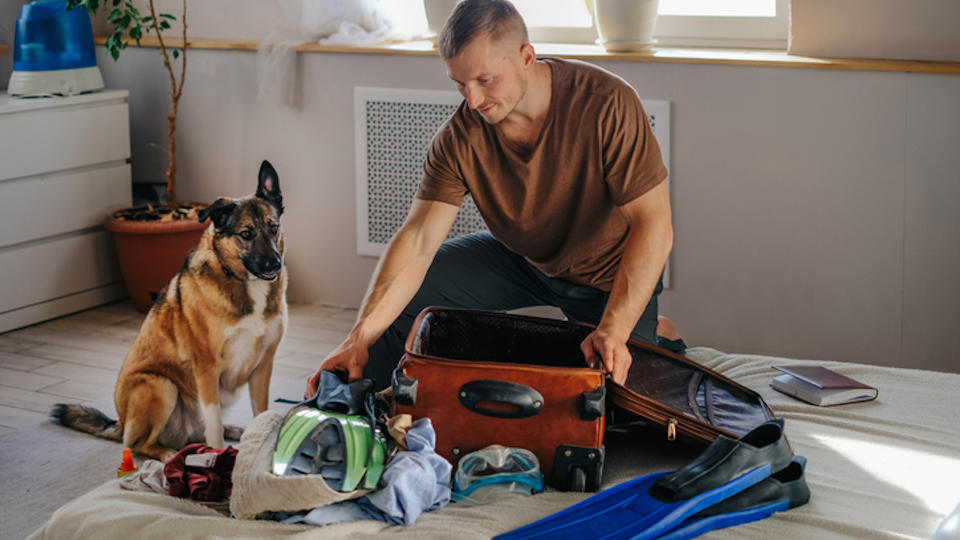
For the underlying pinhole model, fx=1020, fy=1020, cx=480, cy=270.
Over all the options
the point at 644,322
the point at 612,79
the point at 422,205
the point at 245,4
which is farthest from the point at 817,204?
the point at 245,4

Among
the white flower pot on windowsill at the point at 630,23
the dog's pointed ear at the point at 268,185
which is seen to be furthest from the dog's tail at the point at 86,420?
the white flower pot on windowsill at the point at 630,23

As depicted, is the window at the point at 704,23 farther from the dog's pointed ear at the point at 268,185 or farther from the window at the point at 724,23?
the dog's pointed ear at the point at 268,185

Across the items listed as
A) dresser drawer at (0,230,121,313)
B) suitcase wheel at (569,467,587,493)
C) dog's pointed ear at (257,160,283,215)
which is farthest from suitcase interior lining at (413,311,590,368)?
dresser drawer at (0,230,121,313)

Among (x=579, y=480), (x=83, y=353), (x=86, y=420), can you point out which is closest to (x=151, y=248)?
(x=83, y=353)

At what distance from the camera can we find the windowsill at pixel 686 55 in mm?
2822

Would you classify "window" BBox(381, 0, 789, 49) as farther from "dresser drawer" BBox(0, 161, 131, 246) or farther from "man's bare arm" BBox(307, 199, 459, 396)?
"man's bare arm" BBox(307, 199, 459, 396)

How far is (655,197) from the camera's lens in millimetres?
1965

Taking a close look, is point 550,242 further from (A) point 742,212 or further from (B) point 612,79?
(A) point 742,212

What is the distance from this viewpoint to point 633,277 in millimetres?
1890

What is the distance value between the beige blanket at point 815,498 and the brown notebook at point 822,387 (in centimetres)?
2

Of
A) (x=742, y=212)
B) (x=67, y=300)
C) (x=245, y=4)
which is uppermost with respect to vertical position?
(x=245, y=4)

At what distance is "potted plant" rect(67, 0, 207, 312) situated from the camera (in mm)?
3545

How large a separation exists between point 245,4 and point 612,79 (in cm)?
219

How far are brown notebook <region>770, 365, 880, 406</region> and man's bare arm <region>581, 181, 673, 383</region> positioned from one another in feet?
1.09
